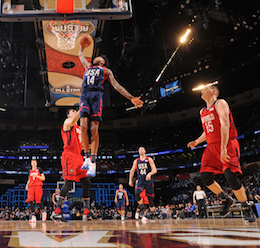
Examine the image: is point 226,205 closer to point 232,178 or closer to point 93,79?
point 232,178

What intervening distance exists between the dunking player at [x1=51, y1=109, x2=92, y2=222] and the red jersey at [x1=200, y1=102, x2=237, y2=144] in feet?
7.68

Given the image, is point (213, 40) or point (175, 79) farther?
point (175, 79)

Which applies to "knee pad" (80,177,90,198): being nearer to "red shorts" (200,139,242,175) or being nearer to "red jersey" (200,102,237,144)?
"red shorts" (200,139,242,175)

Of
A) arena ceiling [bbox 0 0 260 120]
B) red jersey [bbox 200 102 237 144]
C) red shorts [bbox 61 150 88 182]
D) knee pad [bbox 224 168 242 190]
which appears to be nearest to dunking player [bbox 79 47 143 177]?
red shorts [bbox 61 150 88 182]

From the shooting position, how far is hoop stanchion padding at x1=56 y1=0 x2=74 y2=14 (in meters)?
4.80

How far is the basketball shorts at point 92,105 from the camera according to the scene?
156 inches

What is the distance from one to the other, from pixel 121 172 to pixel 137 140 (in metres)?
4.96

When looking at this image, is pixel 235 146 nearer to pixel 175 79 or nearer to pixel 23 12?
pixel 23 12

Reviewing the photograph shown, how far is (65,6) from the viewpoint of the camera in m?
4.82

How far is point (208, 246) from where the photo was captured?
1.61 meters

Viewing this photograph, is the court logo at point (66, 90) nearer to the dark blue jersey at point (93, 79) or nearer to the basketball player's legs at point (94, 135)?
the dark blue jersey at point (93, 79)

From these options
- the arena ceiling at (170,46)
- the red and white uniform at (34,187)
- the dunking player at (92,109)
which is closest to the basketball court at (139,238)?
the dunking player at (92,109)

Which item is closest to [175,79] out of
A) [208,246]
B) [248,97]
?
[248,97]

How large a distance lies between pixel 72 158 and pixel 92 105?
151 centimetres
